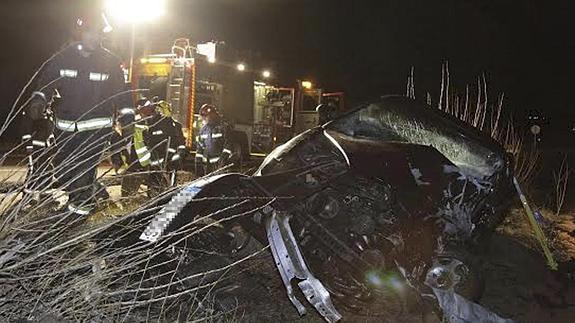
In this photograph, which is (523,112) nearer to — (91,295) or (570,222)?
(570,222)

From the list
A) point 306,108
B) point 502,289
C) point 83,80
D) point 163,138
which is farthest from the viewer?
point 306,108

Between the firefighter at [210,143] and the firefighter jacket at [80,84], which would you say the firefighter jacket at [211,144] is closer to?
the firefighter at [210,143]

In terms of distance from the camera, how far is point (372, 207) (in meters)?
3.85

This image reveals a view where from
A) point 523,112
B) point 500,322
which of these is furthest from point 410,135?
point 523,112

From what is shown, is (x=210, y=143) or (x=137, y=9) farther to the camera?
(x=137, y=9)

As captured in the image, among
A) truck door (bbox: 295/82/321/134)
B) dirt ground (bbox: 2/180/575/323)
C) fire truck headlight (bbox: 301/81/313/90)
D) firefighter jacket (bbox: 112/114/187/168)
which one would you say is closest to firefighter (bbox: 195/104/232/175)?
firefighter jacket (bbox: 112/114/187/168)

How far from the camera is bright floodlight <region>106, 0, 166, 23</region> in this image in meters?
11.7

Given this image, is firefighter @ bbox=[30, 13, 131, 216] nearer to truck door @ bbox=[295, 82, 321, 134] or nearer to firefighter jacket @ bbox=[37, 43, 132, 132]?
firefighter jacket @ bbox=[37, 43, 132, 132]

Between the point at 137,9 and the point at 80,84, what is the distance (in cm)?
785

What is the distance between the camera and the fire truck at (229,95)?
13.3 meters

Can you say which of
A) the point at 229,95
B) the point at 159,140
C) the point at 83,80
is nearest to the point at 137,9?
the point at 229,95

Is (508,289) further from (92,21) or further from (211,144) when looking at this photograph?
(211,144)

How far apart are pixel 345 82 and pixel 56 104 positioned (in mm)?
37738

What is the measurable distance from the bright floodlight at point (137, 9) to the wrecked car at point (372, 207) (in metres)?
8.52
